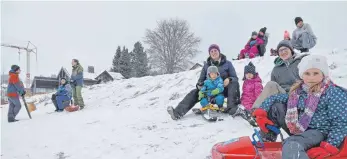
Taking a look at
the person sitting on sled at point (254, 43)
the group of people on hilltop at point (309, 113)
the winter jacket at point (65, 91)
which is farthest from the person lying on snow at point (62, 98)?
the group of people on hilltop at point (309, 113)

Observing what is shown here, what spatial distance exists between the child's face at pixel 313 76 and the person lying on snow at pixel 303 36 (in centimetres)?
647

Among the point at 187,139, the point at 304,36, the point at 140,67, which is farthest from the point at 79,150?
the point at 140,67

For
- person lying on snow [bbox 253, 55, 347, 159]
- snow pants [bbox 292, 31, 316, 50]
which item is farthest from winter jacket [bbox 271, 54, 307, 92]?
snow pants [bbox 292, 31, 316, 50]

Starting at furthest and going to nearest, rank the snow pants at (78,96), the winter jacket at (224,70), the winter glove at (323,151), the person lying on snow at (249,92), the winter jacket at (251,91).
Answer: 1. the snow pants at (78,96)
2. the winter jacket at (224,70)
3. the winter jacket at (251,91)
4. the person lying on snow at (249,92)
5. the winter glove at (323,151)

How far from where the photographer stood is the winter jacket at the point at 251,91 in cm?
572

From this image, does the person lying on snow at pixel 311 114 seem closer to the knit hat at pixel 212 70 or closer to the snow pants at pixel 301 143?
the snow pants at pixel 301 143

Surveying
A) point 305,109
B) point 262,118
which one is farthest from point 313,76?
point 262,118

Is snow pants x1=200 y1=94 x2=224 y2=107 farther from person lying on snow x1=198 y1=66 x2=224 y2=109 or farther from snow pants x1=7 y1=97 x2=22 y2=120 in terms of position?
snow pants x1=7 y1=97 x2=22 y2=120

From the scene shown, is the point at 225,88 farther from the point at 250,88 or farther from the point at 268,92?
the point at 268,92

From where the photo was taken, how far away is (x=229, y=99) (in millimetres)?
5945

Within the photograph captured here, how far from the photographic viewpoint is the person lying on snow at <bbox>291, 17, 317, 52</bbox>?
29.6 feet

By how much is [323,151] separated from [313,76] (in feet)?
2.62

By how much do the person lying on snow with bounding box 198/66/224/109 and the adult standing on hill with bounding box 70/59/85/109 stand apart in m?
5.28

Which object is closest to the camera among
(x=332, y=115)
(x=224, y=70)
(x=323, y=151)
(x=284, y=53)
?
(x=323, y=151)
